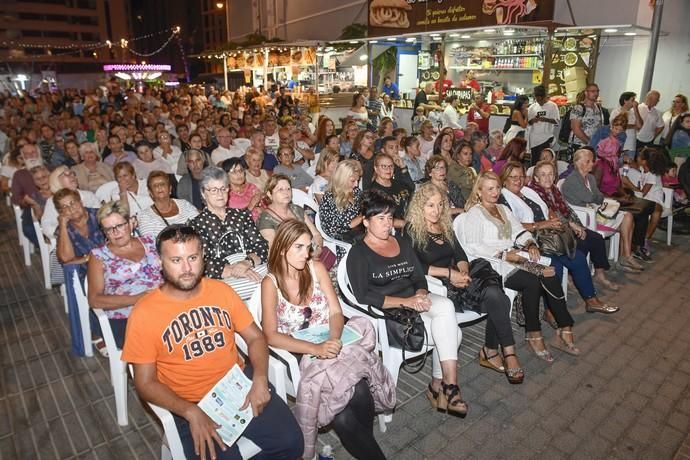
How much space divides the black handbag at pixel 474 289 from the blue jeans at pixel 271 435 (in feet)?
5.50

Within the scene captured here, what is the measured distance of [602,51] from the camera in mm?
10867

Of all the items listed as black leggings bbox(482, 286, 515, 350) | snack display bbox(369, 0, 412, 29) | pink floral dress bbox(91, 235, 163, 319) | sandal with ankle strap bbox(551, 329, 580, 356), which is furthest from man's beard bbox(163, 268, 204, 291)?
snack display bbox(369, 0, 412, 29)

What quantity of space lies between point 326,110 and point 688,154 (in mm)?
10390

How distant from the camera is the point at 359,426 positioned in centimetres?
259

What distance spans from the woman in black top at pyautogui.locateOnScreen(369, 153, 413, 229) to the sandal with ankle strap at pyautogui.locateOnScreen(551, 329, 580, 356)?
183 centimetres

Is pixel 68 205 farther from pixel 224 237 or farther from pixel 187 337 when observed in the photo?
pixel 187 337

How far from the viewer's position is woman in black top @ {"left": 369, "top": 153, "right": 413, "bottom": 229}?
508 cm

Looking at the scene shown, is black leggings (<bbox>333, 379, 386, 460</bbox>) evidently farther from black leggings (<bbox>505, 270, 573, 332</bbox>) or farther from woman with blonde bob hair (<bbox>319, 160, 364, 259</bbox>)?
woman with blonde bob hair (<bbox>319, 160, 364, 259</bbox>)

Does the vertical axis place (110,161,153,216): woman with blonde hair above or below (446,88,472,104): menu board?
below

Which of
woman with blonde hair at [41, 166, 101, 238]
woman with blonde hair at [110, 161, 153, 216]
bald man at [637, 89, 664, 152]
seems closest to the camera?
woman with blonde hair at [41, 166, 101, 238]

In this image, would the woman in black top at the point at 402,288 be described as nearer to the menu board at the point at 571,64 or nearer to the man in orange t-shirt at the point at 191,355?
the man in orange t-shirt at the point at 191,355

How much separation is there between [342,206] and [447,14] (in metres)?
10.5

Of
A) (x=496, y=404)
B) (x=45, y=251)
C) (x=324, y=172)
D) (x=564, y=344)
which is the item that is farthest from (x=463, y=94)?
(x=496, y=404)

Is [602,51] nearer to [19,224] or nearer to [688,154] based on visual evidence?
[688,154]
